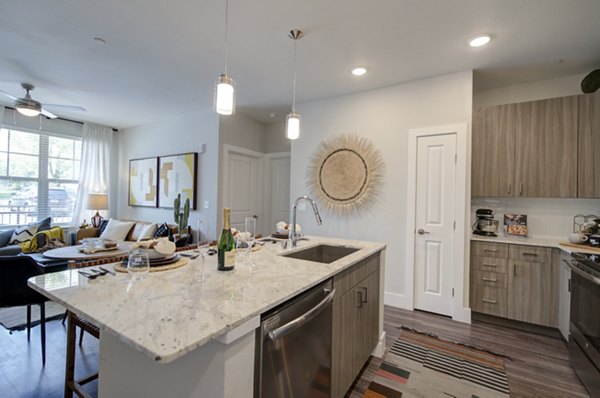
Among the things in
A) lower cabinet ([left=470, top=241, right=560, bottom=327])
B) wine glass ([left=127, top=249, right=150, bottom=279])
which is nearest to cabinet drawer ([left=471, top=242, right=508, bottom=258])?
lower cabinet ([left=470, top=241, right=560, bottom=327])

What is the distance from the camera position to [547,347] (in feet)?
8.01

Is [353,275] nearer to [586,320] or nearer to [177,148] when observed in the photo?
[586,320]

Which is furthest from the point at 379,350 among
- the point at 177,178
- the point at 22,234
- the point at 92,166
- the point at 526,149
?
the point at 92,166

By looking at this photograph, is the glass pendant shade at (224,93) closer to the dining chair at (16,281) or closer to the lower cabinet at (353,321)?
the lower cabinet at (353,321)

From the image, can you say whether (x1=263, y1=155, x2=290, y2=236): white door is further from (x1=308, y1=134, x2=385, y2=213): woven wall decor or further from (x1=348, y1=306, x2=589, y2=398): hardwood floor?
(x1=348, y1=306, x2=589, y2=398): hardwood floor

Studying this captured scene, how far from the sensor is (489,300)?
288cm

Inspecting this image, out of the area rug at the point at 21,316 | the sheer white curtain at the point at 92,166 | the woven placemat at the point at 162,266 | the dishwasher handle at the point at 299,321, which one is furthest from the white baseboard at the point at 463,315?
the sheer white curtain at the point at 92,166

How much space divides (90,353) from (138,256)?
1721 millimetres

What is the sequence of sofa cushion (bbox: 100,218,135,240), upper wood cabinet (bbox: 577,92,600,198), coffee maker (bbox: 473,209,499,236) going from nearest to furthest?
upper wood cabinet (bbox: 577,92,600,198), coffee maker (bbox: 473,209,499,236), sofa cushion (bbox: 100,218,135,240)

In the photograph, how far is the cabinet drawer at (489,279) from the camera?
2.82 m

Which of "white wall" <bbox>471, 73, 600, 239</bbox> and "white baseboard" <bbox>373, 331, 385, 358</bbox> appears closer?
"white baseboard" <bbox>373, 331, 385, 358</bbox>

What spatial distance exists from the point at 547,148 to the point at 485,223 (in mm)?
986

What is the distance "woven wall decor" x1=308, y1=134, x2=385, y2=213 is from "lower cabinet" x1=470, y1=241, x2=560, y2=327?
1.36 metres

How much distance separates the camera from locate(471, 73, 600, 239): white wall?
300cm
